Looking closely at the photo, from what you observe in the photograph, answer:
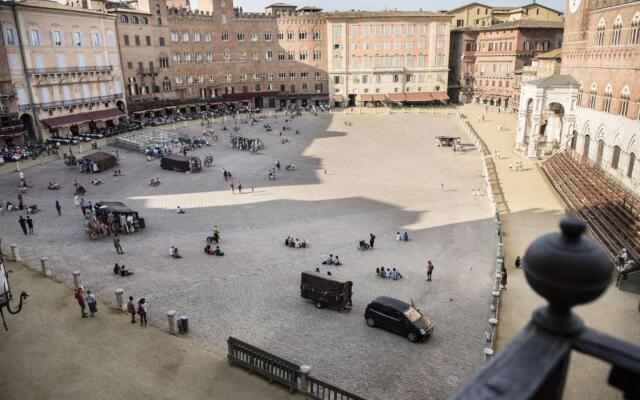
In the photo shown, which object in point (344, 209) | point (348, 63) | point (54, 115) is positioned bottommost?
point (344, 209)

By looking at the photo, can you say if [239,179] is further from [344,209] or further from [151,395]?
[151,395]

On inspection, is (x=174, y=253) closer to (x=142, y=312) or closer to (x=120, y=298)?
(x=120, y=298)

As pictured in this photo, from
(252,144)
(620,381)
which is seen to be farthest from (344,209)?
(620,381)

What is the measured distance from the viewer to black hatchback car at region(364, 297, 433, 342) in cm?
1870

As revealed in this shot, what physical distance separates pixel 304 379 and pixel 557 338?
13382mm

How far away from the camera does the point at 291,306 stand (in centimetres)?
2181

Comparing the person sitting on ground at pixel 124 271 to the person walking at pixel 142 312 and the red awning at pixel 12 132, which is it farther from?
the red awning at pixel 12 132

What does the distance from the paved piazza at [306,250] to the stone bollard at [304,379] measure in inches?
72.1

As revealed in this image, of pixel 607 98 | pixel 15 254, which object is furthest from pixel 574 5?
pixel 15 254

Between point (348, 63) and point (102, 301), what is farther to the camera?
point (348, 63)

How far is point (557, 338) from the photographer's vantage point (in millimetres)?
2250

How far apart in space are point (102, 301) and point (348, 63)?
76536 millimetres

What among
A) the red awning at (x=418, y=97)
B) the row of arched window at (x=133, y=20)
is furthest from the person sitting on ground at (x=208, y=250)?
the red awning at (x=418, y=97)

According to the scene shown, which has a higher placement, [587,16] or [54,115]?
[587,16]
